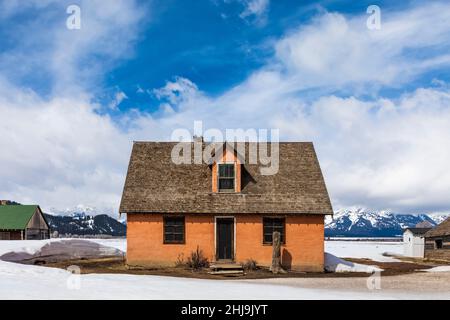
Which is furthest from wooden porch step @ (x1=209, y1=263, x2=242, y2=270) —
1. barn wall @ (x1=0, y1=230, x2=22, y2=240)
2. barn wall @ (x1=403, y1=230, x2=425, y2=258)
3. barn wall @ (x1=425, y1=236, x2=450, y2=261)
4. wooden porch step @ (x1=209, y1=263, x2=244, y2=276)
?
barn wall @ (x1=0, y1=230, x2=22, y2=240)

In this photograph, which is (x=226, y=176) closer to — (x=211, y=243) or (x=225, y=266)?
(x=211, y=243)

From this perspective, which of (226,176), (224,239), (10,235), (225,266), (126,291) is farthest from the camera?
(10,235)

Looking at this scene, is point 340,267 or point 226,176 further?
point 226,176

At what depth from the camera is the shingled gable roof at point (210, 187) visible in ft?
94.5

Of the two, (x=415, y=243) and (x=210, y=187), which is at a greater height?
(x=210, y=187)

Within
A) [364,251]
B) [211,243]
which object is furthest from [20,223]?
[364,251]

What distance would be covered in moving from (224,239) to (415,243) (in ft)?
111

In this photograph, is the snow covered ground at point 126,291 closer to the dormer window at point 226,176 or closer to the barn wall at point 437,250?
the dormer window at point 226,176

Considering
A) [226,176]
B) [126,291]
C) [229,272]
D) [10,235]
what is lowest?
[10,235]

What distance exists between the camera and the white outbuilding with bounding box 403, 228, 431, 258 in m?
53.1

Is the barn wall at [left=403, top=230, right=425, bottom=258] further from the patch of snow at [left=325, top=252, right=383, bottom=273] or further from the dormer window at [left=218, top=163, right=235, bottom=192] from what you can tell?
the dormer window at [left=218, top=163, right=235, bottom=192]

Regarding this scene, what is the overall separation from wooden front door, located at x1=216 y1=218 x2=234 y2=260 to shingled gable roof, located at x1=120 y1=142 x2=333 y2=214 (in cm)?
80

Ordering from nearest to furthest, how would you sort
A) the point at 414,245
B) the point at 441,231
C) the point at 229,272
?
the point at 229,272 → the point at 441,231 → the point at 414,245

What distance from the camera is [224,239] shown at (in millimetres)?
28797
